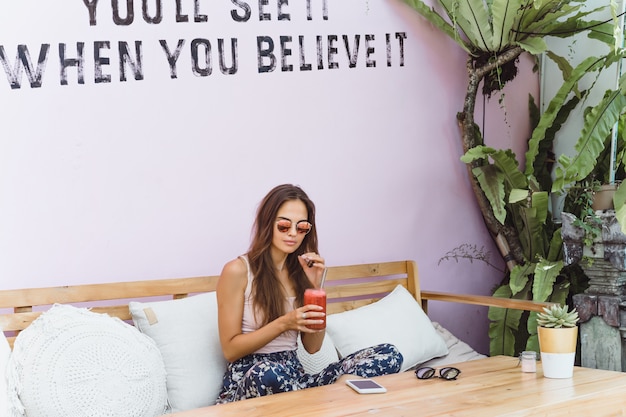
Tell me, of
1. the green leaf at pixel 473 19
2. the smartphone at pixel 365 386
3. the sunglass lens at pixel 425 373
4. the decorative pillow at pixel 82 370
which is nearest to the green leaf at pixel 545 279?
the green leaf at pixel 473 19

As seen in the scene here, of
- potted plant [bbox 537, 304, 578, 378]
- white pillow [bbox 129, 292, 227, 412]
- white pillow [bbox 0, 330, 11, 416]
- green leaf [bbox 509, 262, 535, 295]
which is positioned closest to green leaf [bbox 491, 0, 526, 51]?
green leaf [bbox 509, 262, 535, 295]

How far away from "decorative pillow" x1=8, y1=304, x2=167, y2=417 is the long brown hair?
453 millimetres

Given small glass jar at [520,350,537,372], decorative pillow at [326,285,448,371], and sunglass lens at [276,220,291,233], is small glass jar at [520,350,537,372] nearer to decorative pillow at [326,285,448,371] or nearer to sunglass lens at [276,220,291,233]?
decorative pillow at [326,285,448,371]

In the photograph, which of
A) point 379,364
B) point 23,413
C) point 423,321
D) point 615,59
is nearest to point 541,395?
point 379,364

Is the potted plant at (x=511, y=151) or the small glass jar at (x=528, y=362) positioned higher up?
the potted plant at (x=511, y=151)

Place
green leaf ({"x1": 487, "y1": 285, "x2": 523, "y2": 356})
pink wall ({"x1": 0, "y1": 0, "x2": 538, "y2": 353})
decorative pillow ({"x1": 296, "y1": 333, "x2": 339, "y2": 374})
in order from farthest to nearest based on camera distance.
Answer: green leaf ({"x1": 487, "y1": 285, "x2": 523, "y2": 356}) → decorative pillow ({"x1": 296, "y1": 333, "x2": 339, "y2": 374}) → pink wall ({"x1": 0, "y1": 0, "x2": 538, "y2": 353})

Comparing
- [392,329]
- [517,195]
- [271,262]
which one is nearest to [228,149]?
[271,262]

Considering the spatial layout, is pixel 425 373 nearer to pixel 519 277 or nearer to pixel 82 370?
pixel 82 370

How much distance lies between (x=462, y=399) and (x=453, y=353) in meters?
1.42

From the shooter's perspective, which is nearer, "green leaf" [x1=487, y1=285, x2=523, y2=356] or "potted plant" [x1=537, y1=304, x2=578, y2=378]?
"potted plant" [x1=537, y1=304, x2=578, y2=378]

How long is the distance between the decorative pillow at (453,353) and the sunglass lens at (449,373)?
3.09ft

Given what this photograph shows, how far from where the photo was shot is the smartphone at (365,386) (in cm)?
259

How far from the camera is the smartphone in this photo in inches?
102

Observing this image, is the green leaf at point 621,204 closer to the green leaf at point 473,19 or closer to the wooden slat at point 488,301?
the wooden slat at point 488,301
